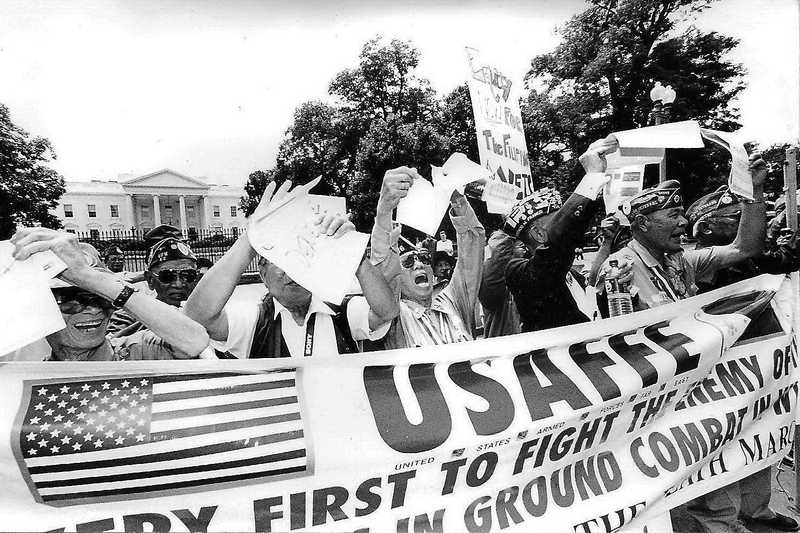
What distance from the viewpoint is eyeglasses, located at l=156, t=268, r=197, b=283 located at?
257 cm

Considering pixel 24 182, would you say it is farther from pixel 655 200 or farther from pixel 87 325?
pixel 655 200

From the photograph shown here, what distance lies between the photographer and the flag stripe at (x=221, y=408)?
1.91m

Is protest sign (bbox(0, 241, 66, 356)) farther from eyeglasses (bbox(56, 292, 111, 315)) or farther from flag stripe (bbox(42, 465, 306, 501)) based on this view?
flag stripe (bbox(42, 465, 306, 501))

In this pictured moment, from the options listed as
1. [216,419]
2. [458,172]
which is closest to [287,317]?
[216,419]

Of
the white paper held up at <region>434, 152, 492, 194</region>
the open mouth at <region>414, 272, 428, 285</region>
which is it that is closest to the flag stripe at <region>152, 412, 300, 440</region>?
the open mouth at <region>414, 272, 428, 285</region>

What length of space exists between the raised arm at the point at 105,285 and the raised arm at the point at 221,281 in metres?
0.16

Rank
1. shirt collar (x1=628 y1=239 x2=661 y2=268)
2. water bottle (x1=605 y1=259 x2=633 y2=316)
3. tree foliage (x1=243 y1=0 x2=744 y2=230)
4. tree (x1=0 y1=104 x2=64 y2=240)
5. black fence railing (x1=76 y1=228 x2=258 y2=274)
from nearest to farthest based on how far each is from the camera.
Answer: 1. water bottle (x1=605 y1=259 x2=633 y2=316)
2. shirt collar (x1=628 y1=239 x2=661 y2=268)
3. tree foliage (x1=243 y1=0 x2=744 y2=230)
4. tree (x1=0 y1=104 x2=64 y2=240)
5. black fence railing (x1=76 y1=228 x2=258 y2=274)

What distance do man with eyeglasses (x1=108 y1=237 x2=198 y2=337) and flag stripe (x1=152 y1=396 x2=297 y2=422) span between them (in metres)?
0.80

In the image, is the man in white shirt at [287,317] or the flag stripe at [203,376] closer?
the flag stripe at [203,376]

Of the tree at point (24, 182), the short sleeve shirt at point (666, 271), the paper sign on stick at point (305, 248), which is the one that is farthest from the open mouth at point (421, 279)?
the tree at point (24, 182)

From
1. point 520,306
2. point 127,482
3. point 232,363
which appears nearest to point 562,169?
point 520,306

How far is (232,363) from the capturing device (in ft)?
6.58

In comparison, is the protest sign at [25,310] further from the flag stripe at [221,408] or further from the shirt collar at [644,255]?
the shirt collar at [644,255]

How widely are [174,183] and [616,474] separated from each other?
490 cm
